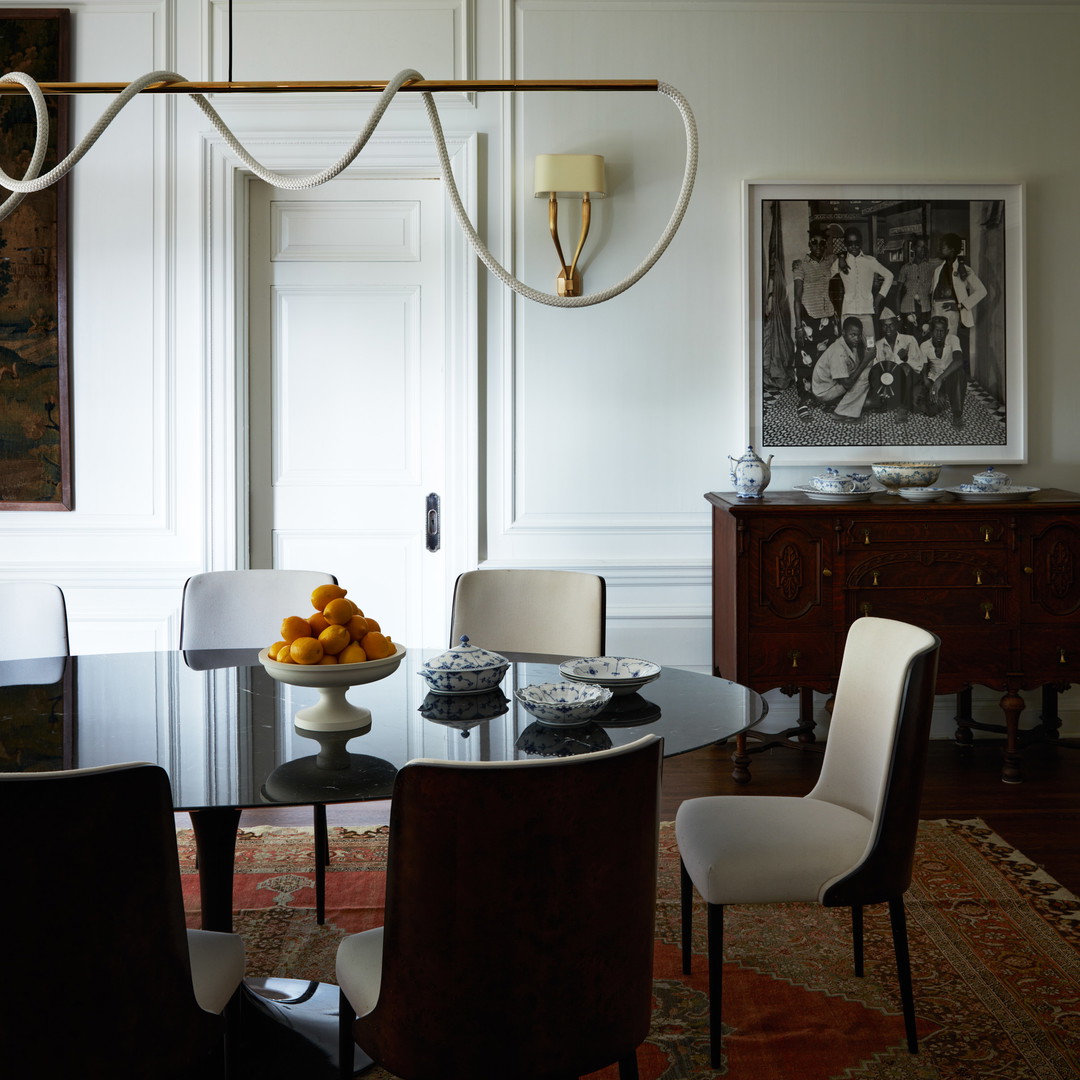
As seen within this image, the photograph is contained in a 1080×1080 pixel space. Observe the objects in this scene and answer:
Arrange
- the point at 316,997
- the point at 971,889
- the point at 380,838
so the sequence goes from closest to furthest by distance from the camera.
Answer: the point at 316,997, the point at 971,889, the point at 380,838

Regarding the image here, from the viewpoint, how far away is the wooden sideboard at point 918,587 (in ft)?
12.3

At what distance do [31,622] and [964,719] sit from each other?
331 centimetres

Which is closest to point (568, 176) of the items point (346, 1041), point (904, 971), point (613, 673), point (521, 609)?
point (521, 609)

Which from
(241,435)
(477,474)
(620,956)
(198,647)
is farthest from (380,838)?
(620,956)

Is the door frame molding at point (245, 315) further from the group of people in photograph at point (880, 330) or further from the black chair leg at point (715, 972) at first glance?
the black chair leg at point (715, 972)

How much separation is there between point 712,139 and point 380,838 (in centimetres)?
285

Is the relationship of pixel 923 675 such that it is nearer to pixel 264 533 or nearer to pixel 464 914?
pixel 464 914

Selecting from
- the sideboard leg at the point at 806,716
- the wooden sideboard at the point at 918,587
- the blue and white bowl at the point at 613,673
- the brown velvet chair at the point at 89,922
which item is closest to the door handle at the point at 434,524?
the wooden sideboard at the point at 918,587

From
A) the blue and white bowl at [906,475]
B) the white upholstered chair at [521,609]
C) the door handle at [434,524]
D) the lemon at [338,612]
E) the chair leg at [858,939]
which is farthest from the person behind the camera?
the door handle at [434,524]

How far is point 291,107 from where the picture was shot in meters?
4.11

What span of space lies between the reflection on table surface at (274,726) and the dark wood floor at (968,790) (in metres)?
1.19

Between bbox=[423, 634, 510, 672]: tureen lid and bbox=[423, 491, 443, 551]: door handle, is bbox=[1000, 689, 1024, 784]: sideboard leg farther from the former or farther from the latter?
bbox=[423, 634, 510, 672]: tureen lid

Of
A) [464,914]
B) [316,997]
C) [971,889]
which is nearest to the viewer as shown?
[464,914]

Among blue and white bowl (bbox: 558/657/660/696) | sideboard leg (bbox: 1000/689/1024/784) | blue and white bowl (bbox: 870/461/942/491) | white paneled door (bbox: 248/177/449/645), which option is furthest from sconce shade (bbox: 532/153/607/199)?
sideboard leg (bbox: 1000/689/1024/784)
